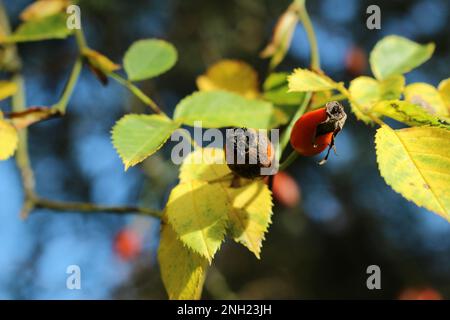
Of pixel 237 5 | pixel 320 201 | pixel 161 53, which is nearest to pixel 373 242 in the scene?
pixel 320 201

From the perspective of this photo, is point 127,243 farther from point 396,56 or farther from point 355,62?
point 396,56

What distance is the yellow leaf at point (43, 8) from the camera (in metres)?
1.07

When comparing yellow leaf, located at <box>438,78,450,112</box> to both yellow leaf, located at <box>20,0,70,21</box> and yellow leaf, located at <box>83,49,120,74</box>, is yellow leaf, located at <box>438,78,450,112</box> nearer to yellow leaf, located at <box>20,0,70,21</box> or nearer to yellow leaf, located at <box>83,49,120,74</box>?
yellow leaf, located at <box>83,49,120,74</box>

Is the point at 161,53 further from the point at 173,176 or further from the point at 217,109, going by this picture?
the point at 173,176

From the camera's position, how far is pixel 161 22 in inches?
111

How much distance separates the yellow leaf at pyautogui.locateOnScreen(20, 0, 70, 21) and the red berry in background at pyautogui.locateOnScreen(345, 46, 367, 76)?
1771mm

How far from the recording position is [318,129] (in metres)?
0.58

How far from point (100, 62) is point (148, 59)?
83mm

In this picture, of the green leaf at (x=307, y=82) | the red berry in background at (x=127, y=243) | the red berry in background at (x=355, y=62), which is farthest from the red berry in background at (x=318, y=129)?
the red berry in background at (x=355, y=62)

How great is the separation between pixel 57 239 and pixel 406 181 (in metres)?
3.04

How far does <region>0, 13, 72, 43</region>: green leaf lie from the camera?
3.07 feet

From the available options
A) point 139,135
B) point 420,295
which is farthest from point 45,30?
point 420,295

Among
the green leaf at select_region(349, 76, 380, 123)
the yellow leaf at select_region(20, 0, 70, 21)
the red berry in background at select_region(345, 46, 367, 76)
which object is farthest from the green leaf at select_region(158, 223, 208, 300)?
the red berry in background at select_region(345, 46, 367, 76)
